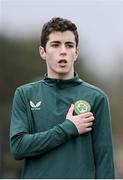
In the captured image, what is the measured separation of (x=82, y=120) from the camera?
4.80 meters

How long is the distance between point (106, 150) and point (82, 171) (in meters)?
0.28

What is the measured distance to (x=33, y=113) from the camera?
490 centimetres

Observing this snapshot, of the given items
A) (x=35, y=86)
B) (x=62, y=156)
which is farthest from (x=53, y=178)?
(x=35, y=86)

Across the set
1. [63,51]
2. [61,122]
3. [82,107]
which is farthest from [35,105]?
[63,51]

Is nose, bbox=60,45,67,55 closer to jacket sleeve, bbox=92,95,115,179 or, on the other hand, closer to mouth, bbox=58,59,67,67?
mouth, bbox=58,59,67,67

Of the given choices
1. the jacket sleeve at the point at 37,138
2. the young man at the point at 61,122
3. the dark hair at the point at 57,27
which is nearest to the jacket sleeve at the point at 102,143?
the young man at the point at 61,122

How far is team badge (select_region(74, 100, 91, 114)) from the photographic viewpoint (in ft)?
15.8

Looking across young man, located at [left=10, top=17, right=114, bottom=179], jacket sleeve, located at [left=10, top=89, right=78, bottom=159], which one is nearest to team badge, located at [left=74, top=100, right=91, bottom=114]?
young man, located at [left=10, top=17, right=114, bottom=179]

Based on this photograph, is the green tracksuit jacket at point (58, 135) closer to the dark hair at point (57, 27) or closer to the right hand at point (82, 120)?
the right hand at point (82, 120)

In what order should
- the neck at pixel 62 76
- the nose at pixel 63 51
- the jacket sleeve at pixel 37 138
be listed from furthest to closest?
the neck at pixel 62 76 → the nose at pixel 63 51 → the jacket sleeve at pixel 37 138

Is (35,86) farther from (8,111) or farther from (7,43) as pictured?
(7,43)

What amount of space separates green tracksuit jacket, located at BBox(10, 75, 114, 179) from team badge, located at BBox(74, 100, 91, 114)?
0.14 feet

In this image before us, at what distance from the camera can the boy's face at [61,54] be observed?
4871 millimetres

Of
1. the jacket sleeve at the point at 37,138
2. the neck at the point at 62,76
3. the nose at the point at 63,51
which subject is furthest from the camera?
the neck at the point at 62,76
